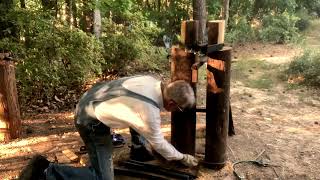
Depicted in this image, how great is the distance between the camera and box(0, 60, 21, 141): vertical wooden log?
531cm

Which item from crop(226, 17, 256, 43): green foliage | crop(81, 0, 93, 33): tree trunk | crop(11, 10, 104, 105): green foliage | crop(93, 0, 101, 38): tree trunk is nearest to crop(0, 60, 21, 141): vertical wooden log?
crop(11, 10, 104, 105): green foliage

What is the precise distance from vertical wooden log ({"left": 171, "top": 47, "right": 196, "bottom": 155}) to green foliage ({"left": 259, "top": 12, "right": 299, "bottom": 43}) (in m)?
10.5

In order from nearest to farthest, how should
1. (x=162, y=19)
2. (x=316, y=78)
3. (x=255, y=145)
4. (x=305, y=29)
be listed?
(x=255, y=145) → (x=316, y=78) → (x=162, y=19) → (x=305, y=29)

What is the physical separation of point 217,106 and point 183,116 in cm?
40

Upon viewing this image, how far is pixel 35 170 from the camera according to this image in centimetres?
373

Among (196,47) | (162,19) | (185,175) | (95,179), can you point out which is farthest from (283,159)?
(162,19)

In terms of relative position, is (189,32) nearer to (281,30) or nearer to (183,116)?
(183,116)

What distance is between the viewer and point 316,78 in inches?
357

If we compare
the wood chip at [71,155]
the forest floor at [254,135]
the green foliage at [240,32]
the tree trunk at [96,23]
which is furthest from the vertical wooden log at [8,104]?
→ the green foliage at [240,32]

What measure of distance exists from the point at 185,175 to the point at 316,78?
5.93m

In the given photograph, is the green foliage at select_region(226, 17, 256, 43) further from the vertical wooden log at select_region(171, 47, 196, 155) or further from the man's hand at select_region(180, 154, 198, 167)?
the man's hand at select_region(180, 154, 198, 167)

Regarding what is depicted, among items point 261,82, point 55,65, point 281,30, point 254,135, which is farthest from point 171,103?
point 281,30

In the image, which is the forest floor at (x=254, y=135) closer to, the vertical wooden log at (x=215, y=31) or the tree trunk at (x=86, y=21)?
the vertical wooden log at (x=215, y=31)

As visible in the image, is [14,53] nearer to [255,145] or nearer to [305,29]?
[255,145]
